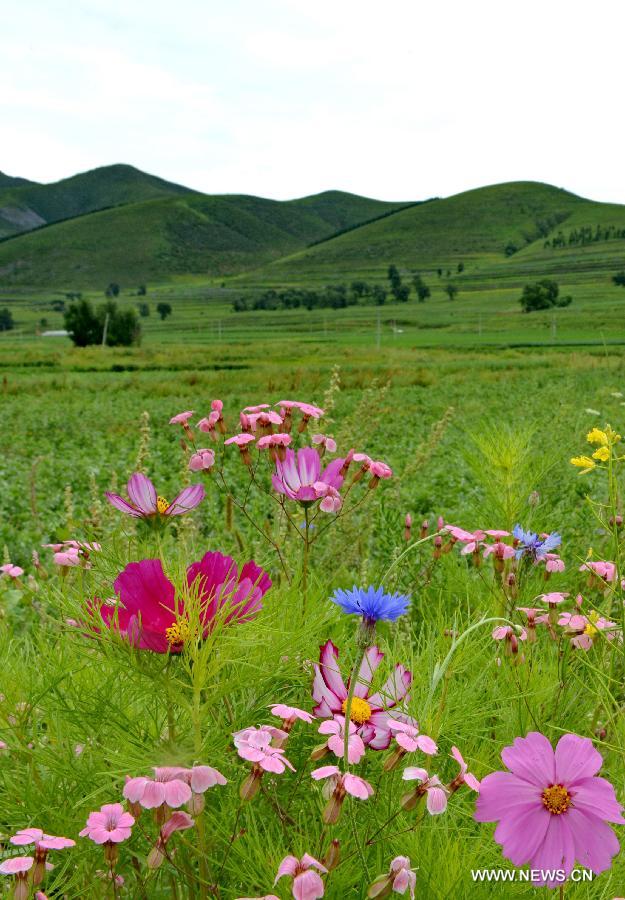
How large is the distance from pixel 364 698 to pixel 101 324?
210 feet

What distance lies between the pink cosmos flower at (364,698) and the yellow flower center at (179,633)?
227 millimetres

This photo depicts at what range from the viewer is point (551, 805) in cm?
81

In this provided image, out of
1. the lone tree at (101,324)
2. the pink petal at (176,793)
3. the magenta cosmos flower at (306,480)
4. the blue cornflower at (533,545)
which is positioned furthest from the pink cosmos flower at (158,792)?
the lone tree at (101,324)

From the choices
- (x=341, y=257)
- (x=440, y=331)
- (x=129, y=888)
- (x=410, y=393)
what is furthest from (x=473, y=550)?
(x=341, y=257)

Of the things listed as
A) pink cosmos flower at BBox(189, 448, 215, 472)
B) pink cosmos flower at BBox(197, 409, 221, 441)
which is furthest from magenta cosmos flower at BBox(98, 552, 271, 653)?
pink cosmos flower at BBox(197, 409, 221, 441)

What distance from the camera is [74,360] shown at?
34.1 metres

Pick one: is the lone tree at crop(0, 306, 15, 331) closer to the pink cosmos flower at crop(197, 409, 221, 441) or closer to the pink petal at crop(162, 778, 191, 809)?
the pink cosmos flower at crop(197, 409, 221, 441)

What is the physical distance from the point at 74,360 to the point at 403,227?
147 meters

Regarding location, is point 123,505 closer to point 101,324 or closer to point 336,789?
point 336,789

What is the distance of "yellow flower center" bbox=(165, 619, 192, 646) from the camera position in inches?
38.1

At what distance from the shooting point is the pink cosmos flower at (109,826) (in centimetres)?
84

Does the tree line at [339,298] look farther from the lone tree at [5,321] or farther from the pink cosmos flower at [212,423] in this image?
the pink cosmos flower at [212,423]
